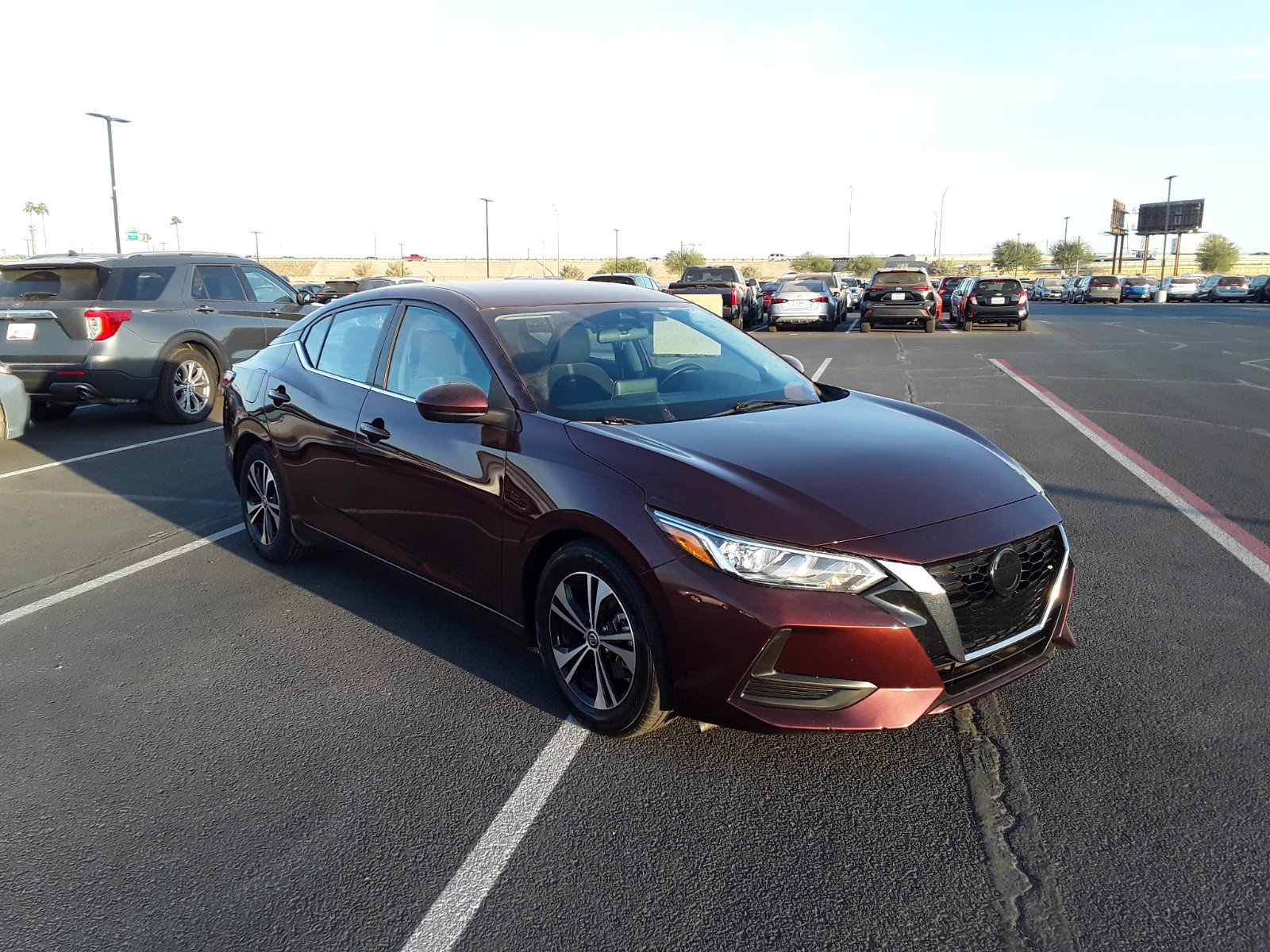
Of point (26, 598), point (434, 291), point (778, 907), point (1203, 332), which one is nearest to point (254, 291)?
point (26, 598)

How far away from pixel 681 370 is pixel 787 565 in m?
1.63

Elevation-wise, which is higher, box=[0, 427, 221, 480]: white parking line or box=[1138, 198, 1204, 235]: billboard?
box=[1138, 198, 1204, 235]: billboard

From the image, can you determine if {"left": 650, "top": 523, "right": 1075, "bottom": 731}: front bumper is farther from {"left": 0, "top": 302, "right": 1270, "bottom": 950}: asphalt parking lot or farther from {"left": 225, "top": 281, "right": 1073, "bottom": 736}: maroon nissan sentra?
{"left": 0, "top": 302, "right": 1270, "bottom": 950}: asphalt parking lot

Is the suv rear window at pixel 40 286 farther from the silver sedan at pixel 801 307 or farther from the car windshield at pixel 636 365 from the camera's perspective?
the silver sedan at pixel 801 307

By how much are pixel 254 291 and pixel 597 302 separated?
28.4ft

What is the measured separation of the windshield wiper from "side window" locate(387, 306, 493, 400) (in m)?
1.00

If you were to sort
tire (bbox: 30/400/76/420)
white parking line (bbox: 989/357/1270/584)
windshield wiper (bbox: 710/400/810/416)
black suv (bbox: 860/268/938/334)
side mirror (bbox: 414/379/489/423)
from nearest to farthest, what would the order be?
side mirror (bbox: 414/379/489/423)
windshield wiper (bbox: 710/400/810/416)
white parking line (bbox: 989/357/1270/584)
tire (bbox: 30/400/76/420)
black suv (bbox: 860/268/938/334)

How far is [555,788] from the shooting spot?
3340 millimetres

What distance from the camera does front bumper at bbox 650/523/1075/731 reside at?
3.09 m

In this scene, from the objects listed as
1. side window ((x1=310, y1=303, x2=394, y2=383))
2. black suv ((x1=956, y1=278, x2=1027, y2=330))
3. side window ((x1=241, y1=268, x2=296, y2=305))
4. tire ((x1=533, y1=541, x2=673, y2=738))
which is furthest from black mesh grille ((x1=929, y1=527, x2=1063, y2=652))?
black suv ((x1=956, y1=278, x2=1027, y2=330))

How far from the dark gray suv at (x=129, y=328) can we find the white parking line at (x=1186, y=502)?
8819 millimetres

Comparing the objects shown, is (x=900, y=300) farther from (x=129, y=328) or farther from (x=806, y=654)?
(x=806, y=654)

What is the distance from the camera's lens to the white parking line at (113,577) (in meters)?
5.16

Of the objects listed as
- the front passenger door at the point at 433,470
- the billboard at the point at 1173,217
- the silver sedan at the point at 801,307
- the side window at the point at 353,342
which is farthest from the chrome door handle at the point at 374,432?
the billboard at the point at 1173,217
